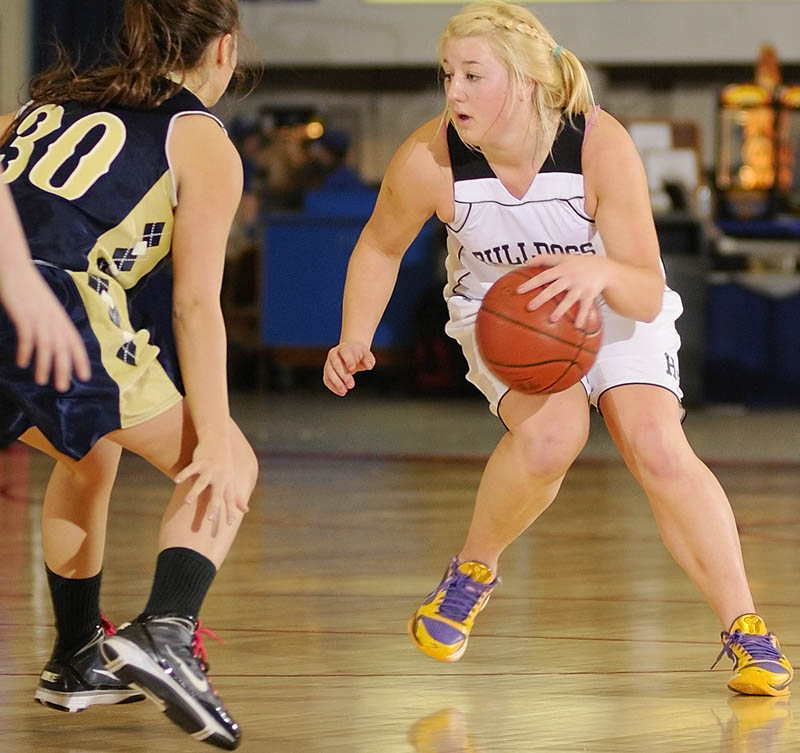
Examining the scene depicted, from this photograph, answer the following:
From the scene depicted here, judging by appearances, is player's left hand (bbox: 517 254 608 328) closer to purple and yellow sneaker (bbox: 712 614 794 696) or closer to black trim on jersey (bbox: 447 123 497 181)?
black trim on jersey (bbox: 447 123 497 181)

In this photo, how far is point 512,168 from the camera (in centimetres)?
260

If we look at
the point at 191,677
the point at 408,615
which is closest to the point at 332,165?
the point at 408,615

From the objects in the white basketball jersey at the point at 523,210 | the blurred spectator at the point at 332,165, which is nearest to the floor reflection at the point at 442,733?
the white basketball jersey at the point at 523,210

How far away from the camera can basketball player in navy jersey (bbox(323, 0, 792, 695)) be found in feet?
8.13

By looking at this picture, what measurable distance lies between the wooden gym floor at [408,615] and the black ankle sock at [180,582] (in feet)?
0.74

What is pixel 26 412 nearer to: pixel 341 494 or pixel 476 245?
pixel 476 245

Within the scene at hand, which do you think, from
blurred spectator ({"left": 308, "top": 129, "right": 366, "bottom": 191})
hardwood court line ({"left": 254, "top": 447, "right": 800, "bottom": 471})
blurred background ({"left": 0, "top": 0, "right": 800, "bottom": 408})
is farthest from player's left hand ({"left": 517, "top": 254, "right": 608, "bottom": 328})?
blurred spectator ({"left": 308, "top": 129, "right": 366, "bottom": 191})

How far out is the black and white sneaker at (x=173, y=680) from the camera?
1.93 m

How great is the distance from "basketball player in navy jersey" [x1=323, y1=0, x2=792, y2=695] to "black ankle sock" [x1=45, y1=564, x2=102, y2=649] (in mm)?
544

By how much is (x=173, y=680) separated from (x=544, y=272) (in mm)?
859

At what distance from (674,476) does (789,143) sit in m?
11.0

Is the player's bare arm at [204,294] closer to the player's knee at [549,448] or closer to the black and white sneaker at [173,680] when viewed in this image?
the black and white sneaker at [173,680]

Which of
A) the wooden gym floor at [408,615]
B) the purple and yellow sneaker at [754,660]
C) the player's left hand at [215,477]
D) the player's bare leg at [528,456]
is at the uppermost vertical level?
the player's left hand at [215,477]

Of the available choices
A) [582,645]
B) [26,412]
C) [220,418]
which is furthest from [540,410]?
[26,412]
